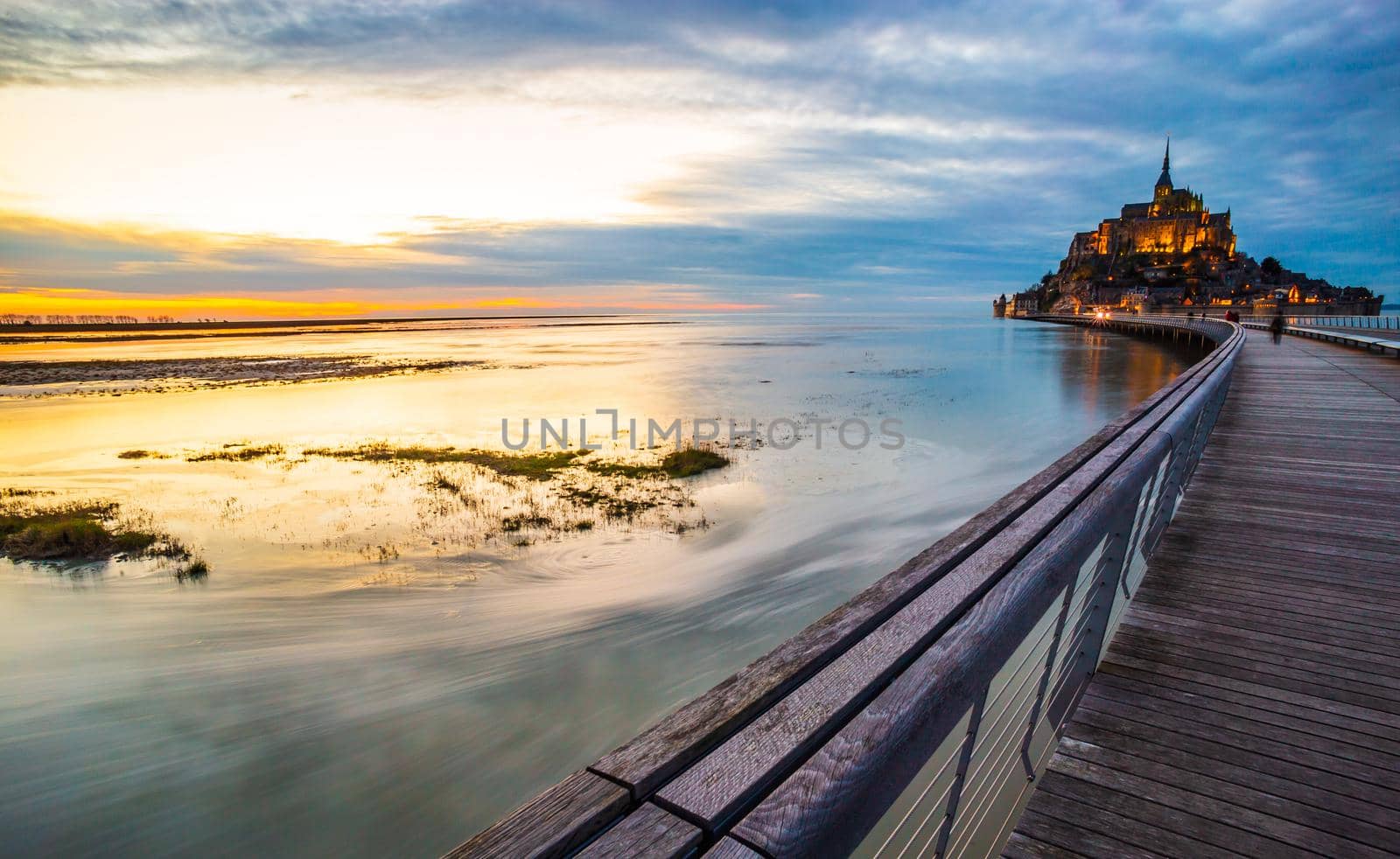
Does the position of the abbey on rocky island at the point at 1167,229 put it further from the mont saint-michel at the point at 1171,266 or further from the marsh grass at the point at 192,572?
the marsh grass at the point at 192,572

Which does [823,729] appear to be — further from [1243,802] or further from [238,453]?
[238,453]

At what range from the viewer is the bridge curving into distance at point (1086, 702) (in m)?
1.01

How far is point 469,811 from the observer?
5625 mm

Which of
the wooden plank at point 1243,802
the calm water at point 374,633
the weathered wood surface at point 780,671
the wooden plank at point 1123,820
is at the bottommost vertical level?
the calm water at point 374,633

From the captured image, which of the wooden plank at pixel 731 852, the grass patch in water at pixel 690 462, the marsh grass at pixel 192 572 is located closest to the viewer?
the wooden plank at pixel 731 852

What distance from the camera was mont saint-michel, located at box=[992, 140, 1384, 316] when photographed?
358 ft

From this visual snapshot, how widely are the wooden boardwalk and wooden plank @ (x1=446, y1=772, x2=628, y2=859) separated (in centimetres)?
180

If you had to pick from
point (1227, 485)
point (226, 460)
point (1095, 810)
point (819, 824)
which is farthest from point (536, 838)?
point (226, 460)

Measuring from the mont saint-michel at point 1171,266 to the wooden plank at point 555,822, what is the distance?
118849mm

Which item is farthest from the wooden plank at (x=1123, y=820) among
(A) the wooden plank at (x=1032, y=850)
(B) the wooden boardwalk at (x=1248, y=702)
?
(A) the wooden plank at (x=1032, y=850)

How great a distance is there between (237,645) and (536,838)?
28.7ft

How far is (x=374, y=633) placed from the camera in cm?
790

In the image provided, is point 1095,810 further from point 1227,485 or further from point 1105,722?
point 1227,485

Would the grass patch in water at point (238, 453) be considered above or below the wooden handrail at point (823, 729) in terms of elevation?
below
